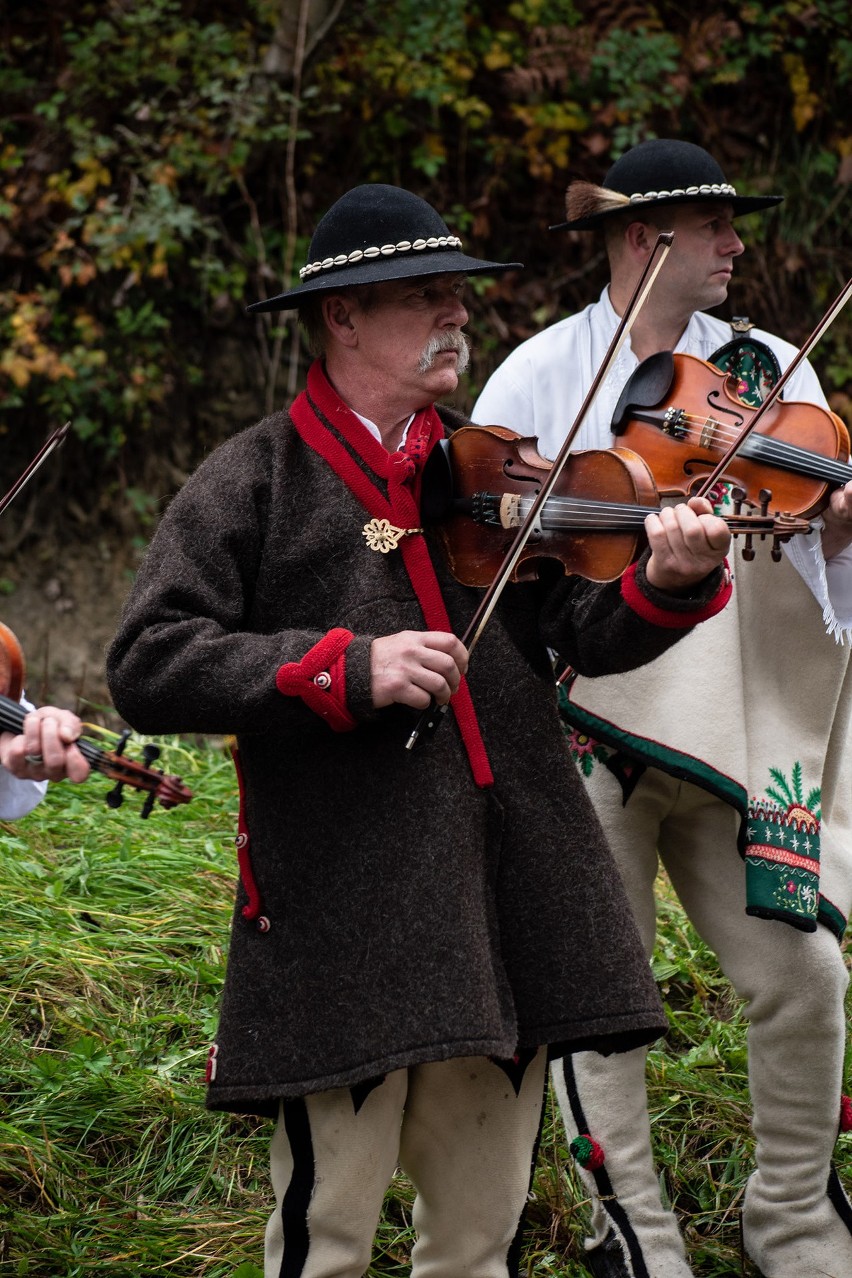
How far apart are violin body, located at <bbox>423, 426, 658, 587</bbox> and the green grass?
1440 mm

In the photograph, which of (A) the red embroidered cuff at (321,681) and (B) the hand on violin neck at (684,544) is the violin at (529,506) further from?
(A) the red embroidered cuff at (321,681)

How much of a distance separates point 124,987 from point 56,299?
→ 4186 mm

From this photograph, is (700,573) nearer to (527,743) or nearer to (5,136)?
(527,743)

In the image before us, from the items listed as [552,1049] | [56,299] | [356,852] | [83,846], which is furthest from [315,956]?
[56,299]

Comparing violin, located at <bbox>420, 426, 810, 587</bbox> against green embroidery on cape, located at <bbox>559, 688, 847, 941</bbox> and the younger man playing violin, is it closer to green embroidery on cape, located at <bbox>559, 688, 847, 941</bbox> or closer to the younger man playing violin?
green embroidery on cape, located at <bbox>559, 688, 847, 941</bbox>

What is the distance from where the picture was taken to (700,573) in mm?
2332

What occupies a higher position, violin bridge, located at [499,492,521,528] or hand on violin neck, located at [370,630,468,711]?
violin bridge, located at [499,492,521,528]

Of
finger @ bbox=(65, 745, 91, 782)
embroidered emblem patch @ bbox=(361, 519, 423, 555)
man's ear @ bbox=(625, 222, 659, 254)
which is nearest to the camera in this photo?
finger @ bbox=(65, 745, 91, 782)

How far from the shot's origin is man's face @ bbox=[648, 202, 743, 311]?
3137 millimetres

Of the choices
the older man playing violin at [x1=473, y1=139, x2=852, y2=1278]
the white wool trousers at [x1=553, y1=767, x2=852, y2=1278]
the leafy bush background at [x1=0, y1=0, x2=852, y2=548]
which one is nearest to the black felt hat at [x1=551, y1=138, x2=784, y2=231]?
the older man playing violin at [x1=473, y1=139, x2=852, y2=1278]

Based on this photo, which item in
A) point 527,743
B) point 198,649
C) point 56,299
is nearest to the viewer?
point 198,649

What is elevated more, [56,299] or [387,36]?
[387,36]

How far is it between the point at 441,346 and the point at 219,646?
645 mm

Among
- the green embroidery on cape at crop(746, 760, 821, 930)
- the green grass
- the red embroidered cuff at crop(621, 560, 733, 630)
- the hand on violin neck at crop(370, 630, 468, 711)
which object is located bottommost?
the green grass
